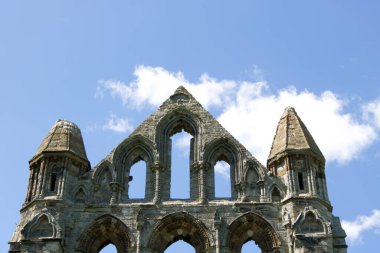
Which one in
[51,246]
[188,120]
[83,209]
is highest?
[188,120]

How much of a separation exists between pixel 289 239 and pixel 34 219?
7.72 meters

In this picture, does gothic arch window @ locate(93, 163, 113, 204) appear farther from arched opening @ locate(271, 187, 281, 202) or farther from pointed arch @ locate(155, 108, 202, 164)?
arched opening @ locate(271, 187, 281, 202)

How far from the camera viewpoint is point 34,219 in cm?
2081

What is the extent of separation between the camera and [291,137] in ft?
74.8

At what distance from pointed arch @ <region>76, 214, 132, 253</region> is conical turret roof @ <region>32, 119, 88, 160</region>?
2.62 meters

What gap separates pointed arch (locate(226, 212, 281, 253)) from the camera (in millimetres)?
20969

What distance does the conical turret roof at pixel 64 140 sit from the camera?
22.6 metres

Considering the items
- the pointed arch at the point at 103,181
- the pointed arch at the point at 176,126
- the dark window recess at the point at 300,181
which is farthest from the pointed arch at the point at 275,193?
the pointed arch at the point at 103,181

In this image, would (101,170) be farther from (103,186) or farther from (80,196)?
(80,196)

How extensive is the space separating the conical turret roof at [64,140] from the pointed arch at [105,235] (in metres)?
2.62

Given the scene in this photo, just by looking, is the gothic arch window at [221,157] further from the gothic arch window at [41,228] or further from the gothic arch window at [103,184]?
the gothic arch window at [41,228]

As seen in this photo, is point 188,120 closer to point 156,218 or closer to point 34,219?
point 156,218

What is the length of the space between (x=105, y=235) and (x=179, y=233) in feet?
7.59

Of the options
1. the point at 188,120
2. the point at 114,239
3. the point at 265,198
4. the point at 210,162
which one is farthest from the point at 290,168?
the point at 114,239
